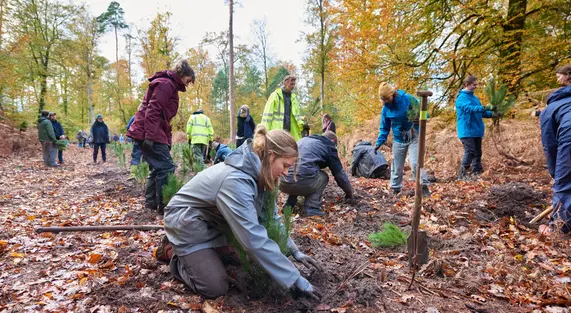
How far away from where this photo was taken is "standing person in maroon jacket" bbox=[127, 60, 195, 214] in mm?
3711

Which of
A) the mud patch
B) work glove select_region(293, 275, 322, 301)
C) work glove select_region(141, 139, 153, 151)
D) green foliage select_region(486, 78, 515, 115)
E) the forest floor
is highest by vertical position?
green foliage select_region(486, 78, 515, 115)

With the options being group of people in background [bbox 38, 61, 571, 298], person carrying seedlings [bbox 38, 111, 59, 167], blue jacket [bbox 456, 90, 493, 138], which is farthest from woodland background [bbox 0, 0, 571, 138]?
person carrying seedlings [bbox 38, 111, 59, 167]

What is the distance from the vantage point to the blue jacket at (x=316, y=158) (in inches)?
155

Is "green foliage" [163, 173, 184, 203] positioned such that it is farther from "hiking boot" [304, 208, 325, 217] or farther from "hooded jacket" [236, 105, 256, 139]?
"hooded jacket" [236, 105, 256, 139]

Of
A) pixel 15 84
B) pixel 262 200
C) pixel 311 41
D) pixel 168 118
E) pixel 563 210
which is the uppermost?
pixel 311 41

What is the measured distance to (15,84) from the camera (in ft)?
37.5

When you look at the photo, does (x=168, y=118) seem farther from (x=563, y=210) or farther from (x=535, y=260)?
(x=563, y=210)

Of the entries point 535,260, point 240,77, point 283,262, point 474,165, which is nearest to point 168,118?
point 283,262

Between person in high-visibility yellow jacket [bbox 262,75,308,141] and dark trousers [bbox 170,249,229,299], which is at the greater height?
person in high-visibility yellow jacket [bbox 262,75,308,141]

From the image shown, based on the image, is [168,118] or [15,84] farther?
[15,84]

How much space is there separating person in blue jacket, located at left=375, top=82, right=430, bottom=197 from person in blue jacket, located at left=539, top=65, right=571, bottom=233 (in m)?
1.53

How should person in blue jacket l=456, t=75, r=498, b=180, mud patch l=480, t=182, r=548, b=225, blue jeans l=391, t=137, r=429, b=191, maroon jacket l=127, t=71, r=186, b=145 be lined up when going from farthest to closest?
person in blue jacket l=456, t=75, r=498, b=180 → blue jeans l=391, t=137, r=429, b=191 → maroon jacket l=127, t=71, r=186, b=145 → mud patch l=480, t=182, r=548, b=225

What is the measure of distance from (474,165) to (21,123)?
16484 millimetres

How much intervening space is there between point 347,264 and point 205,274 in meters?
1.18
